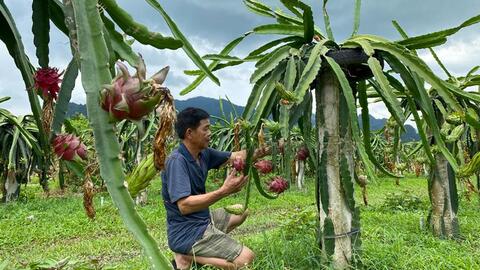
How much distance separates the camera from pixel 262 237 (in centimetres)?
409

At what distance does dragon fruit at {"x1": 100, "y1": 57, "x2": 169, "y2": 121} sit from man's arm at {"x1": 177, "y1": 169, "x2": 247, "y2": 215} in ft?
5.45

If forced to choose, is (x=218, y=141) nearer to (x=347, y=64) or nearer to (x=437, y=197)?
(x=437, y=197)

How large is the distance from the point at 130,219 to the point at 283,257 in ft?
6.77

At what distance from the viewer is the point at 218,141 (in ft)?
27.8

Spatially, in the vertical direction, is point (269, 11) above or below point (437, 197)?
above

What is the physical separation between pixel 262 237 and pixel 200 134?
1.65 metres

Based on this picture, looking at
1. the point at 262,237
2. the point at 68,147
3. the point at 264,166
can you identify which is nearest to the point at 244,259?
the point at 264,166

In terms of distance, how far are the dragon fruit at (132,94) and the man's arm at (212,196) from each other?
1661mm

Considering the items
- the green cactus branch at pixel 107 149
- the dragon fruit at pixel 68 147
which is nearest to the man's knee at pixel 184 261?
the dragon fruit at pixel 68 147

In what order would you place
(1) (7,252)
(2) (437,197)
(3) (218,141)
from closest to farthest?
1. (2) (437,197)
2. (1) (7,252)
3. (3) (218,141)

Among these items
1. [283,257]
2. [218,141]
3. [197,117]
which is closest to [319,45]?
[197,117]

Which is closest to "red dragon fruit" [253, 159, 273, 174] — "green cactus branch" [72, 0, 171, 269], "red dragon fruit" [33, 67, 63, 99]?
"red dragon fruit" [33, 67, 63, 99]

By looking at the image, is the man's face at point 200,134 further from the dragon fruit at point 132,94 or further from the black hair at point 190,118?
the dragon fruit at point 132,94

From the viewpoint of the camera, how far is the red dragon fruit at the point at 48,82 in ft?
3.33
